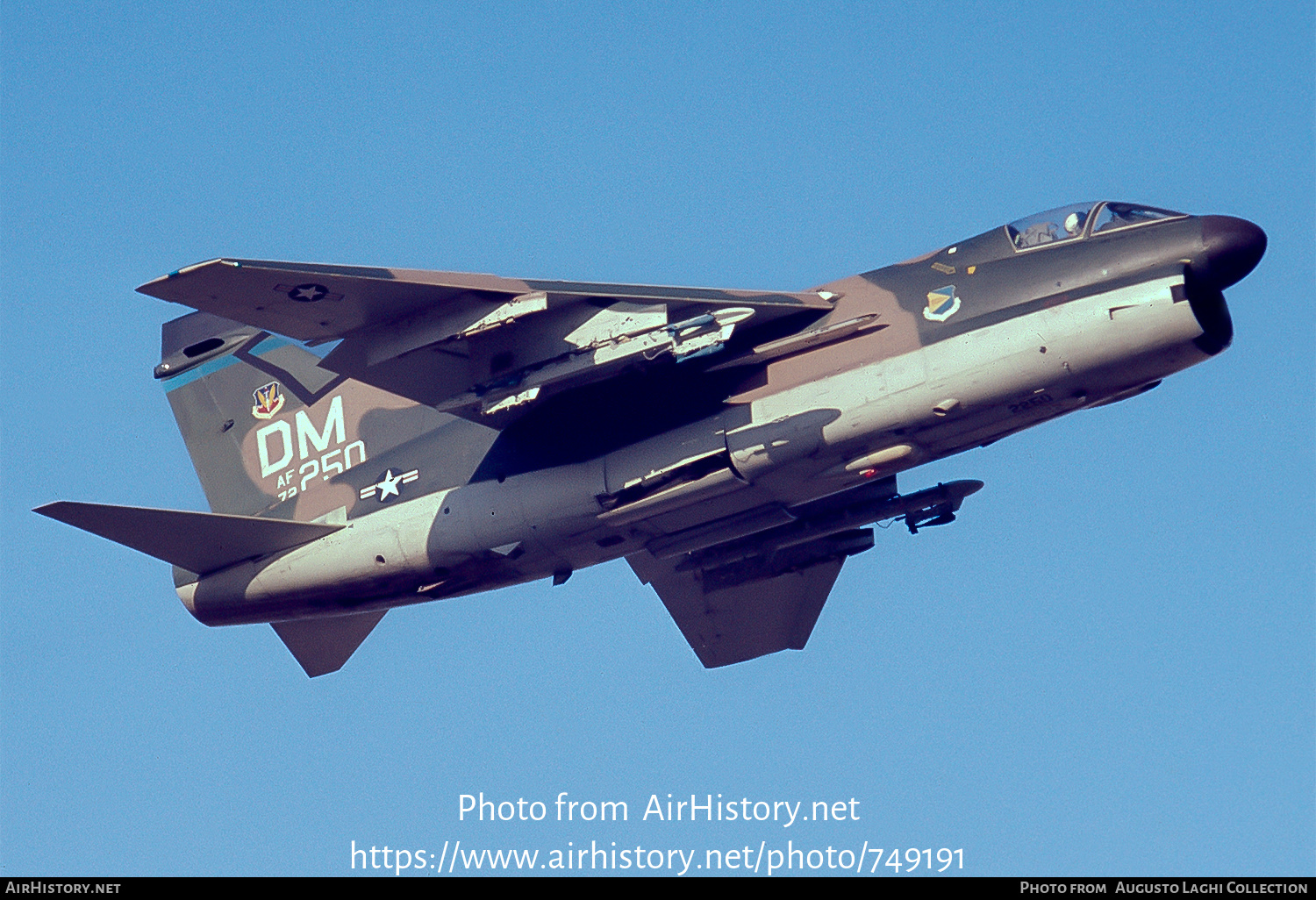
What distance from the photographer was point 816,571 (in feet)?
85.7

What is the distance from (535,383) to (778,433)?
10.4 ft

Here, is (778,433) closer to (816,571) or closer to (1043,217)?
(1043,217)

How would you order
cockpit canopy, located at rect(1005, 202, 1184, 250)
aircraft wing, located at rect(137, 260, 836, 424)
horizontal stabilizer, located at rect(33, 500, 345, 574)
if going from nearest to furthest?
cockpit canopy, located at rect(1005, 202, 1184, 250) < aircraft wing, located at rect(137, 260, 836, 424) < horizontal stabilizer, located at rect(33, 500, 345, 574)

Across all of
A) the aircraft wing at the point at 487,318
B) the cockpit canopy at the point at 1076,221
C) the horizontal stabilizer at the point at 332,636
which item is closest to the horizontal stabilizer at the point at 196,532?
the horizontal stabilizer at the point at 332,636

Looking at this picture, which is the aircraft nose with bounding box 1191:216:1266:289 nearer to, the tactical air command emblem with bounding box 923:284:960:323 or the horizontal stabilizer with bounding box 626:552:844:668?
the tactical air command emblem with bounding box 923:284:960:323

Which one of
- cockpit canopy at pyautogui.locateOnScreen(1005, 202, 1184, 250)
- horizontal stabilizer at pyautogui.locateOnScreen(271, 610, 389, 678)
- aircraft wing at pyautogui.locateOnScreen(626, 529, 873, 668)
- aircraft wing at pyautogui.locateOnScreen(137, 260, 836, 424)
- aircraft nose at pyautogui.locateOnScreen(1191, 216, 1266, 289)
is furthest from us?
horizontal stabilizer at pyautogui.locateOnScreen(271, 610, 389, 678)

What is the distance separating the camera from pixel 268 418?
26.2 m

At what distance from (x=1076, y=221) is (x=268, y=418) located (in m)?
12.7

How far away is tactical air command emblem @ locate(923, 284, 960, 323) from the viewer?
20.5 meters

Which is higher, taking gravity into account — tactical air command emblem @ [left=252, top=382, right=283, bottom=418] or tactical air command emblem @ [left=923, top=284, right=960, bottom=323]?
tactical air command emblem @ [left=252, top=382, right=283, bottom=418]

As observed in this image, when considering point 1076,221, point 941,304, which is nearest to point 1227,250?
point 1076,221

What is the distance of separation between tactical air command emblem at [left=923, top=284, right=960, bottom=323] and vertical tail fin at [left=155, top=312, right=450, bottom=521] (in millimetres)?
7149

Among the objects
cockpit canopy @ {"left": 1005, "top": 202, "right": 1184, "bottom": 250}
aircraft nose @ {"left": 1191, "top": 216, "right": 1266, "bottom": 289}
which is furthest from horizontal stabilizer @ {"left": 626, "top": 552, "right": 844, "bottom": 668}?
aircraft nose @ {"left": 1191, "top": 216, "right": 1266, "bottom": 289}
